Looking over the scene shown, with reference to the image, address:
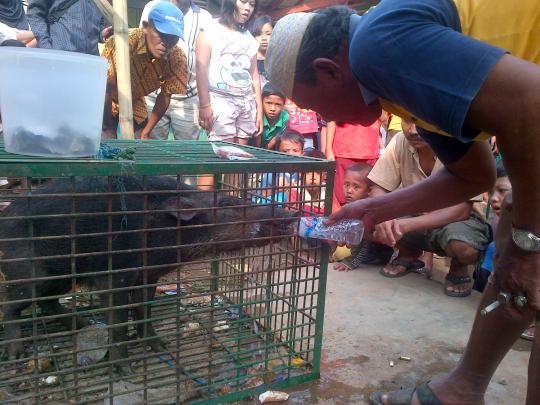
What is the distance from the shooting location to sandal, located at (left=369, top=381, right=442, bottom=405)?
6.62 feet

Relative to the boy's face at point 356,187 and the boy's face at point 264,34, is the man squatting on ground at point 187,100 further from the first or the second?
the boy's face at point 356,187

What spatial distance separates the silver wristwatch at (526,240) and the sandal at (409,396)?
38.3 inches

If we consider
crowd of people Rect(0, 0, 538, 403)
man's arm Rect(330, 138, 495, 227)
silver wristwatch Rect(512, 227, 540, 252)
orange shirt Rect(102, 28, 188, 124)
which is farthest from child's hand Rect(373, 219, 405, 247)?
orange shirt Rect(102, 28, 188, 124)

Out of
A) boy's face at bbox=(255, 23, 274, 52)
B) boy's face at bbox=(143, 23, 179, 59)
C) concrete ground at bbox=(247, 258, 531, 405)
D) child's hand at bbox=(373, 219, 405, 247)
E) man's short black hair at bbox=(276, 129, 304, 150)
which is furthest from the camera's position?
boy's face at bbox=(255, 23, 274, 52)

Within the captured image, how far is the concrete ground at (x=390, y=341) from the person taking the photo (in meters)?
2.21

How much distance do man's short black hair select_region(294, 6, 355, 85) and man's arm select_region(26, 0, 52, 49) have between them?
10.3ft

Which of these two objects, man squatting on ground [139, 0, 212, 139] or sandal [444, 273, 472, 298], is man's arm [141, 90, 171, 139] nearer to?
man squatting on ground [139, 0, 212, 139]

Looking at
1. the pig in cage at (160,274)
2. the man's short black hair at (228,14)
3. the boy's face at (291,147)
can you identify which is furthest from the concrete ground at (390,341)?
the man's short black hair at (228,14)

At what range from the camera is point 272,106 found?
5.55 meters

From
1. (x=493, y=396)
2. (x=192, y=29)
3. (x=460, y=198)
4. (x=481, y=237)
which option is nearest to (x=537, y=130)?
(x=460, y=198)

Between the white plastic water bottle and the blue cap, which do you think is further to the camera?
the blue cap

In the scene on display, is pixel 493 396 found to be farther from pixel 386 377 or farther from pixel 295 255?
pixel 295 255

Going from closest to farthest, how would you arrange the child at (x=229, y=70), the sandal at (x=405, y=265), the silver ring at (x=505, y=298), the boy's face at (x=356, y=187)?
the silver ring at (x=505, y=298) < the sandal at (x=405, y=265) < the boy's face at (x=356, y=187) < the child at (x=229, y=70)

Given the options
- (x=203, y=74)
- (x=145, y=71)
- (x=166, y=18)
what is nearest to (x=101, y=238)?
(x=166, y=18)
